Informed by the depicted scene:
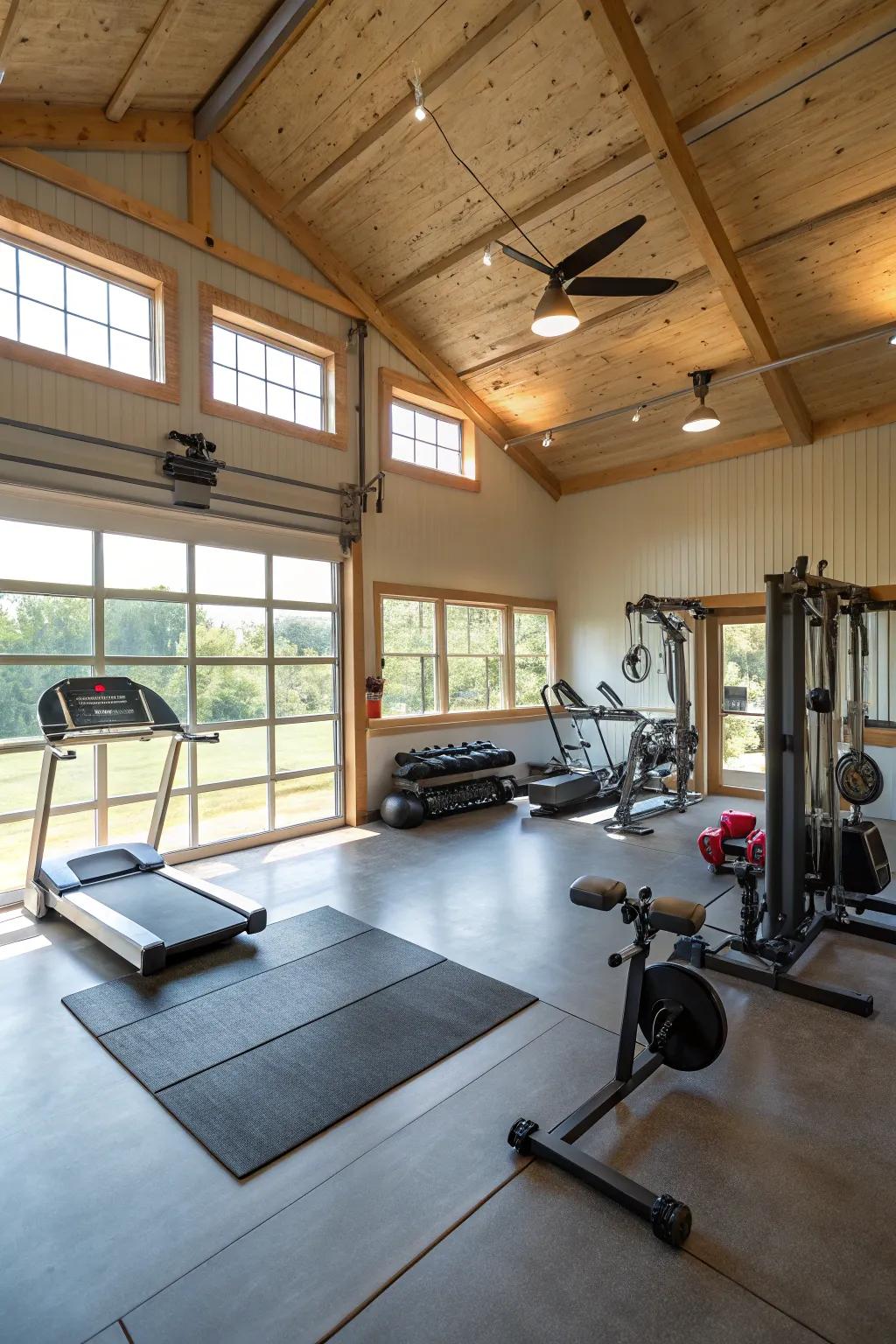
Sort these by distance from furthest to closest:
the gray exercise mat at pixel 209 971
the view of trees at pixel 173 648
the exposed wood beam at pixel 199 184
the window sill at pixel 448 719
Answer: the window sill at pixel 448 719 → the exposed wood beam at pixel 199 184 → the view of trees at pixel 173 648 → the gray exercise mat at pixel 209 971

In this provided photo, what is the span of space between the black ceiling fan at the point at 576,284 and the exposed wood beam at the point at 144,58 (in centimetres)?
275

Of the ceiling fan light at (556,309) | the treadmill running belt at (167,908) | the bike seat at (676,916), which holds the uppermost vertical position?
the ceiling fan light at (556,309)

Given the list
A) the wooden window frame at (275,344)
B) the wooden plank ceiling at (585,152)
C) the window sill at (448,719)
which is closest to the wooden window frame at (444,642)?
the window sill at (448,719)

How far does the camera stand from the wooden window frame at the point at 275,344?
19.6 ft

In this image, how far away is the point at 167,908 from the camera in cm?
440

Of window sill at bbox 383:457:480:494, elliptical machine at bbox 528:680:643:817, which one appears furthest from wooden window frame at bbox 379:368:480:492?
elliptical machine at bbox 528:680:643:817

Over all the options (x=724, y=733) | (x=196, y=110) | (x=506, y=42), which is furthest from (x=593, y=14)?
(x=724, y=733)

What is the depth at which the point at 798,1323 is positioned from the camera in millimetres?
1814

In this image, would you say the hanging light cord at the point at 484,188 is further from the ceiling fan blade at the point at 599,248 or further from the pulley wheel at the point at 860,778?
the pulley wheel at the point at 860,778

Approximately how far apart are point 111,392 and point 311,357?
7.50ft

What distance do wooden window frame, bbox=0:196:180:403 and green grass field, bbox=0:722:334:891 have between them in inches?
112

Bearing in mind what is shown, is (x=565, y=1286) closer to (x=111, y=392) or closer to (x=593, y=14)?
(x=111, y=392)

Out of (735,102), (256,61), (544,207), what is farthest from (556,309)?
(256,61)

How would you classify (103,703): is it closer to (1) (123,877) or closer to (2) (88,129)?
(1) (123,877)
